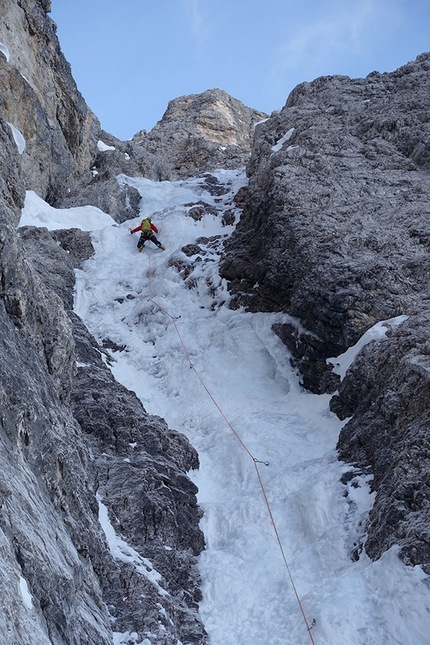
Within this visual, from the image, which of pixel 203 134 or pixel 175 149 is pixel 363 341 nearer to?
pixel 175 149

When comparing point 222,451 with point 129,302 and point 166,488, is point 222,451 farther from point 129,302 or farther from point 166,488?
point 129,302

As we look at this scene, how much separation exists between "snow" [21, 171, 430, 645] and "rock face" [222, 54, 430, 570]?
1.51ft

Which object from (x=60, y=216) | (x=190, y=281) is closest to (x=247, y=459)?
(x=190, y=281)

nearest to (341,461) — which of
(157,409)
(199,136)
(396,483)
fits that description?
(396,483)

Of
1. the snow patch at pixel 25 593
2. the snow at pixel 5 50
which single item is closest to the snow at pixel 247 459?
the snow patch at pixel 25 593

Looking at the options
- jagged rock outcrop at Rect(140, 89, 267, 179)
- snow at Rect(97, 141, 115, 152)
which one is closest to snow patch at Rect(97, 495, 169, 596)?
snow at Rect(97, 141, 115, 152)

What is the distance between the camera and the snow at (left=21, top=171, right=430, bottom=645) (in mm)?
7316

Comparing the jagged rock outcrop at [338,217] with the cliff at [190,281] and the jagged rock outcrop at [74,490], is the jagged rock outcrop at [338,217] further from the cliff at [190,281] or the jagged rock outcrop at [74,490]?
the jagged rock outcrop at [74,490]

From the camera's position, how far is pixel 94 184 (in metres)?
26.8

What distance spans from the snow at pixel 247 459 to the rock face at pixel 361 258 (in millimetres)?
461

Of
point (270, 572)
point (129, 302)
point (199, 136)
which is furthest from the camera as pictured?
point (199, 136)

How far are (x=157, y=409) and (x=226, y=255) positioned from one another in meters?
6.57

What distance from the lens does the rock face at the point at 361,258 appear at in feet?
30.7

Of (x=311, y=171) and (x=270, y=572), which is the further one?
(x=311, y=171)
